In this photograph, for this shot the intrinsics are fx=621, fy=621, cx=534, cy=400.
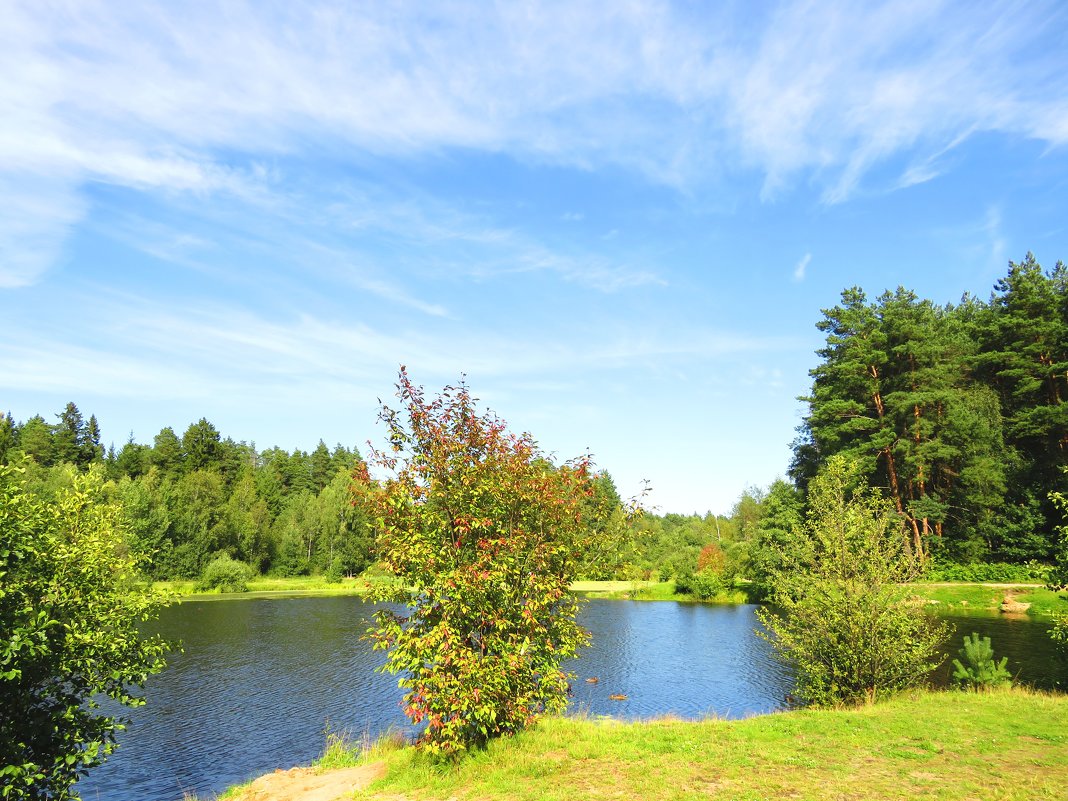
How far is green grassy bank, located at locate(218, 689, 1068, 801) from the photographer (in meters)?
11.1

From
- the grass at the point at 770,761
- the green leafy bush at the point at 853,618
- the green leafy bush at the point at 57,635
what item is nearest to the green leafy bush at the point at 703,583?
the green leafy bush at the point at 853,618

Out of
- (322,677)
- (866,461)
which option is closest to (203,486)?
(322,677)

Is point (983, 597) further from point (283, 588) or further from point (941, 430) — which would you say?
point (283, 588)

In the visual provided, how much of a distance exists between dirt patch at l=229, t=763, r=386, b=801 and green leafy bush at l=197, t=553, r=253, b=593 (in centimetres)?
7729

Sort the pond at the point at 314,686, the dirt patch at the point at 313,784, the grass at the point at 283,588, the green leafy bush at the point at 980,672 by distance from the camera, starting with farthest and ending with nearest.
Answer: the grass at the point at 283,588 < the pond at the point at 314,686 < the green leafy bush at the point at 980,672 < the dirt patch at the point at 313,784

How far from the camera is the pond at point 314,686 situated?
22438 millimetres

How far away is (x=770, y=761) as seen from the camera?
41.9ft

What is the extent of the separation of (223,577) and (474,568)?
279 ft

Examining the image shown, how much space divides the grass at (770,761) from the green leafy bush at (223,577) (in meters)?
77.6

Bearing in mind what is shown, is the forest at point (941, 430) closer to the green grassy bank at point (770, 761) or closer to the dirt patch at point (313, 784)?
the green grassy bank at point (770, 761)

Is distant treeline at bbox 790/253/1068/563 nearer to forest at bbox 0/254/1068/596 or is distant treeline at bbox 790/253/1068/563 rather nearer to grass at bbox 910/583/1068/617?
forest at bbox 0/254/1068/596

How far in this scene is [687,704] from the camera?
28453 millimetres

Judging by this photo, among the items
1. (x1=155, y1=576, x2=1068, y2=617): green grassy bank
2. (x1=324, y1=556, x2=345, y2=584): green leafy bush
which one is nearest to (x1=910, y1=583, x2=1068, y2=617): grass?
(x1=155, y1=576, x2=1068, y2=617): green grassy bank

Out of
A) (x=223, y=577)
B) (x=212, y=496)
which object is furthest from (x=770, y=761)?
(x=212, y=496)
